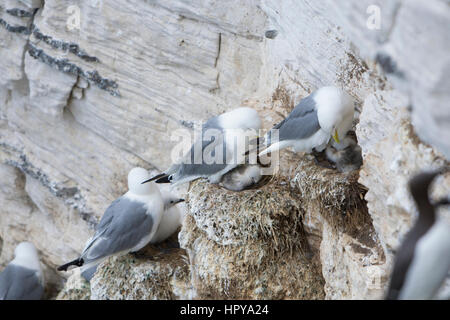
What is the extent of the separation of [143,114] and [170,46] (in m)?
0.86

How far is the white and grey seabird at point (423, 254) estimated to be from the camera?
1.98m

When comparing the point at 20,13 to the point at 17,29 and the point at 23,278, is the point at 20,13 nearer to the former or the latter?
the point at 17,29

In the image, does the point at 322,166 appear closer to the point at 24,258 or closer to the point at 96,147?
the point at 96,147

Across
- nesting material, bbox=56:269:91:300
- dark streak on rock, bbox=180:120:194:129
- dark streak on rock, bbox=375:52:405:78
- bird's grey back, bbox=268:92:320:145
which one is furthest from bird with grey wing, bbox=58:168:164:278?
dark streak on rock, bbox=375:52:405:78

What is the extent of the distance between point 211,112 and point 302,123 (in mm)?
1925

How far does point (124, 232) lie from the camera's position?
3896 mm

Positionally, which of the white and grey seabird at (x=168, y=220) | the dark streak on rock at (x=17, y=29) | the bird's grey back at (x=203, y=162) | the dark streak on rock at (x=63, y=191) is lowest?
the dark streak on rock at (x=63, y=191)

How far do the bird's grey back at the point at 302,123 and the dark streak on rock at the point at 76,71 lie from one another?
110 inches

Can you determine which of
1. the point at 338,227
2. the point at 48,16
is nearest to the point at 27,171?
the point at 48,16

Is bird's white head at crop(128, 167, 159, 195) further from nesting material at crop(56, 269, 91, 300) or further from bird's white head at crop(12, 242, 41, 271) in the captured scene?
bird's white head at crop(12, 242, 41, 271)

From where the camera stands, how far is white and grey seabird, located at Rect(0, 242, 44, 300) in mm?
5781

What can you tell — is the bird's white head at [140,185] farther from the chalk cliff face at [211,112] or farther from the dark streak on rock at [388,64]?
the dark streak on rock at [388,64]

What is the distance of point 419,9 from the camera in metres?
1.87

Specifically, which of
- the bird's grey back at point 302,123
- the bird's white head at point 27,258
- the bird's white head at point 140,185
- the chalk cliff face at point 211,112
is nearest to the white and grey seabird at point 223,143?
the chalk cliff face at point 211,112
